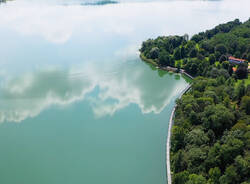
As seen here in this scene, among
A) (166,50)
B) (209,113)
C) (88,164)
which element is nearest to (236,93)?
(209,113)

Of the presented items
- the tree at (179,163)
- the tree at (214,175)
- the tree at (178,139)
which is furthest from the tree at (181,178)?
the tree at (178,139)

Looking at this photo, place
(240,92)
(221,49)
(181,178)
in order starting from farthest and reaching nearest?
(221,49) → (240,92) → (181,178)

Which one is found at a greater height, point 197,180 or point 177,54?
point 197,180

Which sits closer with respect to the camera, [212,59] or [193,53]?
[212,59]

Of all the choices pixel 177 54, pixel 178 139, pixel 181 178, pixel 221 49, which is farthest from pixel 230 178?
pixel 221 49

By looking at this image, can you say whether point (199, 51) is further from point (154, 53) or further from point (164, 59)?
point (154, 53)

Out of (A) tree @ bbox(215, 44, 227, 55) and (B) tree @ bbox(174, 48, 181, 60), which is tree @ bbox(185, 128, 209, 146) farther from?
(A) tree @ bbox(215, 44, 227, 55)

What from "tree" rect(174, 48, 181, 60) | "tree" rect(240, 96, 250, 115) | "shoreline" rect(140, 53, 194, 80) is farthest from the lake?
"tree" rect(240, 96, 250, 115)

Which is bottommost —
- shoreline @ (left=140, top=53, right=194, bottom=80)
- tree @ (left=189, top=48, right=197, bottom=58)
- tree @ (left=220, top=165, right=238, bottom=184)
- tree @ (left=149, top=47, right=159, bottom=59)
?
shoreline @ (left=140, top=53, right=194, bottom=80)

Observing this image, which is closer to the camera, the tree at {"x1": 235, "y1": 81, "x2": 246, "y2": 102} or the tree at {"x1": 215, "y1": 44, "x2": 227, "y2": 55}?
Result: the tree at {"x1": 235, "y1": 81, "x2": 246, "y2": 102}

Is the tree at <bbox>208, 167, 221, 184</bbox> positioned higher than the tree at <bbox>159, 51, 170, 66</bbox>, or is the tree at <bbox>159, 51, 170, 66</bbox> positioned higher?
the tree at <bbox>208, 167, 221, 184</bbox>
